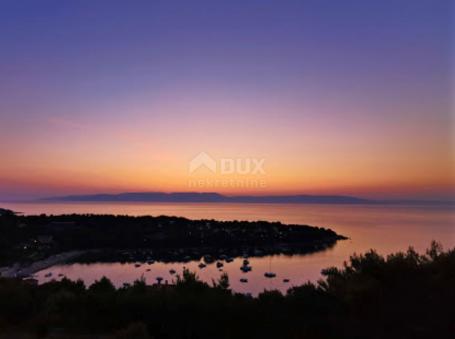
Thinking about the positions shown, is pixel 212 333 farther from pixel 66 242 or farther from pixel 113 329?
pixel 66 242

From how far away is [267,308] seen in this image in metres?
5.13

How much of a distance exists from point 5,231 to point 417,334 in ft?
175

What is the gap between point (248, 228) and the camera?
7019 cm

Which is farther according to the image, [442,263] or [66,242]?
[66,242]

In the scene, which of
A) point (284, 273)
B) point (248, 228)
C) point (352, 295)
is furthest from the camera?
point (248, 228)

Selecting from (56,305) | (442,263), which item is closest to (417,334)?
(442,263)

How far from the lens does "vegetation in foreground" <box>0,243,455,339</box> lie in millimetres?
4684

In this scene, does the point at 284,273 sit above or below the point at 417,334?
below

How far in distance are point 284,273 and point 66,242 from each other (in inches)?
1160

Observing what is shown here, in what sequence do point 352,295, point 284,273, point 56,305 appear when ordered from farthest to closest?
1. point 284,273
2. point 56,305
3. point 352,295

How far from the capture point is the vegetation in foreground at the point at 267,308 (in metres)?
4.68

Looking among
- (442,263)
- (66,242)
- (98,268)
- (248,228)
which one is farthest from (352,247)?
(442,263)

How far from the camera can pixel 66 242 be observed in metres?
54.2

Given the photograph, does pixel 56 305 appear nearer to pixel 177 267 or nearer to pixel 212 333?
pixel 212 333
